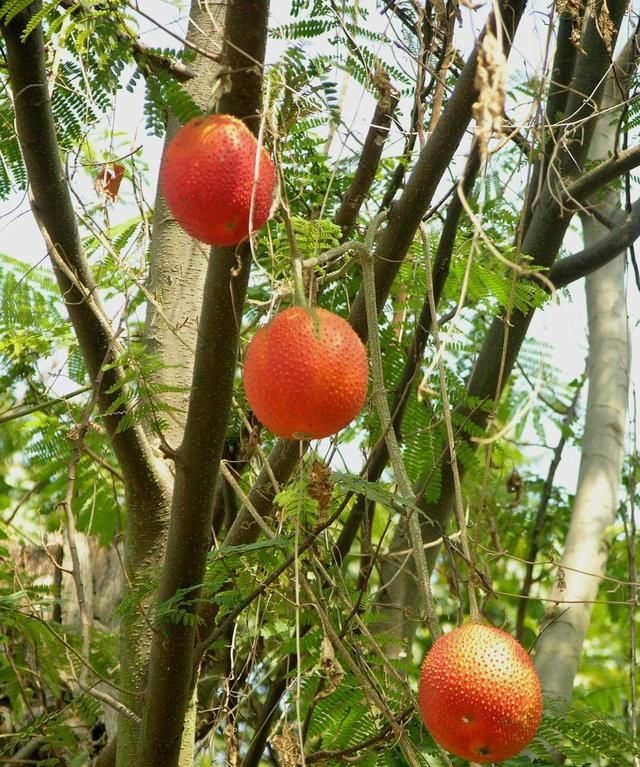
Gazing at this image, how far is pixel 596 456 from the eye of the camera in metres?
4.23

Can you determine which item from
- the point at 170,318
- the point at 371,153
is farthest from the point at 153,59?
the point at 170,318

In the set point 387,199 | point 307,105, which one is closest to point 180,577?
point 307,105

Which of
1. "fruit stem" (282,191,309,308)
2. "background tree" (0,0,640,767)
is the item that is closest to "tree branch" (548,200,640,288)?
"background tree" (0,0,640,767)

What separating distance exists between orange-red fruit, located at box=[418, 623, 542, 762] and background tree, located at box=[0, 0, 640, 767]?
107 millimetres

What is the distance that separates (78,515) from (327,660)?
209 cm

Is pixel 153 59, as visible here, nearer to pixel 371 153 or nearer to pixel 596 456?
pixel 371 153

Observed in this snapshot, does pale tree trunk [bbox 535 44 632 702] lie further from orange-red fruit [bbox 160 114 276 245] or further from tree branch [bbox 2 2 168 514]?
orange-red fruit [bbox 160 114 276 245]

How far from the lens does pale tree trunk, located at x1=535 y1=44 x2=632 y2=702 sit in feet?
12.2

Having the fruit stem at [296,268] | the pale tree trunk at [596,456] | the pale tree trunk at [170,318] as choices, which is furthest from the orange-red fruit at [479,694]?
the pale tree trunk at [596,456]

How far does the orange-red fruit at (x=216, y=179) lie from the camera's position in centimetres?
155

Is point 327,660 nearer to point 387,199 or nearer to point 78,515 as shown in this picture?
point 387,199

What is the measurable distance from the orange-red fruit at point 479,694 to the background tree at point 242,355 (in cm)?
11

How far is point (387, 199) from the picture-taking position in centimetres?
311

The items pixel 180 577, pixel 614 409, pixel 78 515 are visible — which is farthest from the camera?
pixel 614 409
